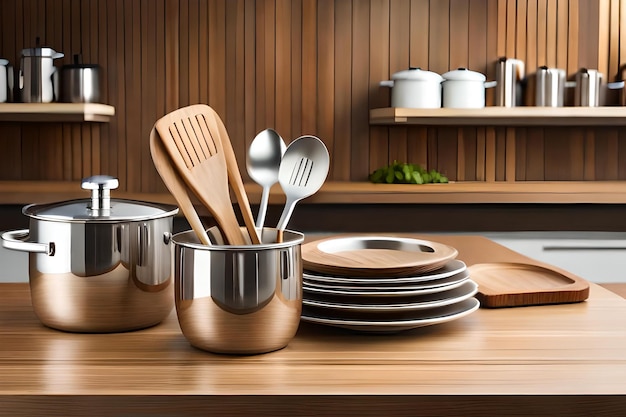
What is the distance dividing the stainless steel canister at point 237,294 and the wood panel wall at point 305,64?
8.50 ft

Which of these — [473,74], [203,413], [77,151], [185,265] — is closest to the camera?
[203,413]

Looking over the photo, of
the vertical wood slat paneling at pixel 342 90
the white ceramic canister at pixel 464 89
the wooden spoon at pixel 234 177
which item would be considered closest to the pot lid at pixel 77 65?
the vertical wood slat paneling at pixel 342 90

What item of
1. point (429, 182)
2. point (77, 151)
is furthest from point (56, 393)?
point (77, 151)

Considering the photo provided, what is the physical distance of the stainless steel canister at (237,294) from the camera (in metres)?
0.75

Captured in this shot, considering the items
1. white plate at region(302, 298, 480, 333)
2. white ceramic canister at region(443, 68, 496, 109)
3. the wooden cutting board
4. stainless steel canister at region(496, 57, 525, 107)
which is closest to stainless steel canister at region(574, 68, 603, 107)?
stainless steel canister at region(496, 57, 525, 107)

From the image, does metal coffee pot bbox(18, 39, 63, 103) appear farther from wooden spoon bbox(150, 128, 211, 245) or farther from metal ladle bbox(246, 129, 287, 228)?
wooden spoon bbox(150, 128, 211, 245)

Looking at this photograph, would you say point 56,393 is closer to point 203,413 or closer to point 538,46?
point 203,413

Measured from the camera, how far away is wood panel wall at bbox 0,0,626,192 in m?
3.30

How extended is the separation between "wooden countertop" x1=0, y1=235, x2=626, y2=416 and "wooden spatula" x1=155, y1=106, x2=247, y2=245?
0.47 feet

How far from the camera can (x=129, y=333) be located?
2.83 ft

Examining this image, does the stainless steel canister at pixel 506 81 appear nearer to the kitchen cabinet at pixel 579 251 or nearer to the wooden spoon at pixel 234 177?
the kitchen cabinet at pixel 579 251

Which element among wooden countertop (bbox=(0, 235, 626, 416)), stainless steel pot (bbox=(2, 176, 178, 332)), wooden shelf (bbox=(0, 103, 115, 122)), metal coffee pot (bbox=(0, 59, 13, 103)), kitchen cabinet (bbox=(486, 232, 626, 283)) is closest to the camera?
wooden countertop (bbox=(0, 235, 626, 416))

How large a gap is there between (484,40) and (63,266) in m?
2.84

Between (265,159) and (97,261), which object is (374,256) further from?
(97,261)
